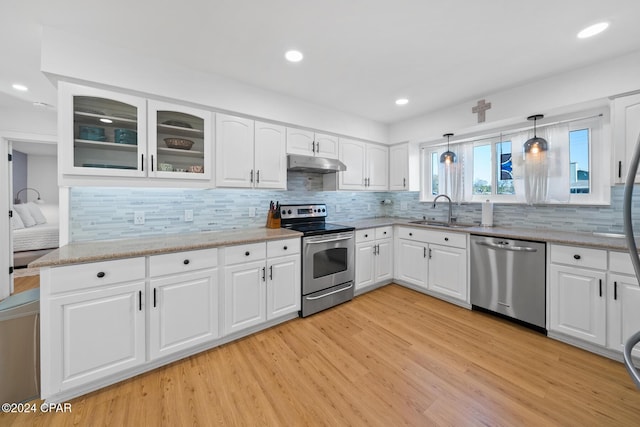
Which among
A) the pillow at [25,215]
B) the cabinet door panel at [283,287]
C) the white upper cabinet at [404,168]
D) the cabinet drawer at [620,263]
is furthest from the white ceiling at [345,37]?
the pillow at [25,215]

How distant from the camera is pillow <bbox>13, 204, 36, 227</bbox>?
15.7 ft

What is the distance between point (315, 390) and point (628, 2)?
10.5 feet

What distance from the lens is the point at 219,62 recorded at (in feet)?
7.29

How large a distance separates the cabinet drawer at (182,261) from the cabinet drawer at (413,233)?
2.48 metres

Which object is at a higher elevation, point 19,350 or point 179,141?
point 179,141

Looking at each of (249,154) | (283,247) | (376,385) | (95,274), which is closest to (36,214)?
(95,274)

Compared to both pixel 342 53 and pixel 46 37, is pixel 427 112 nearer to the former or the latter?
pixel 342 53

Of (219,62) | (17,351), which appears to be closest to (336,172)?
(219,62)

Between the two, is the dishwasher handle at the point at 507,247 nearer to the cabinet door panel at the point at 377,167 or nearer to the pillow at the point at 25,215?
the cabinet door panel at the point at 377,167

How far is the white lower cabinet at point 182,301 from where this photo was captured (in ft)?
6.12

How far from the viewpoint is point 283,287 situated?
8.34ft

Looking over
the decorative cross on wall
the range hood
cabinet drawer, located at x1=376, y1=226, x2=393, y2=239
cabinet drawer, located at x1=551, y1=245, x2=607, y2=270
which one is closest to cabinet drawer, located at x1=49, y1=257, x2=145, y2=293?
the range hood

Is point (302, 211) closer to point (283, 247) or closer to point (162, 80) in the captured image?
point (283, 247)

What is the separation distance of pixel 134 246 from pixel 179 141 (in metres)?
0.99
